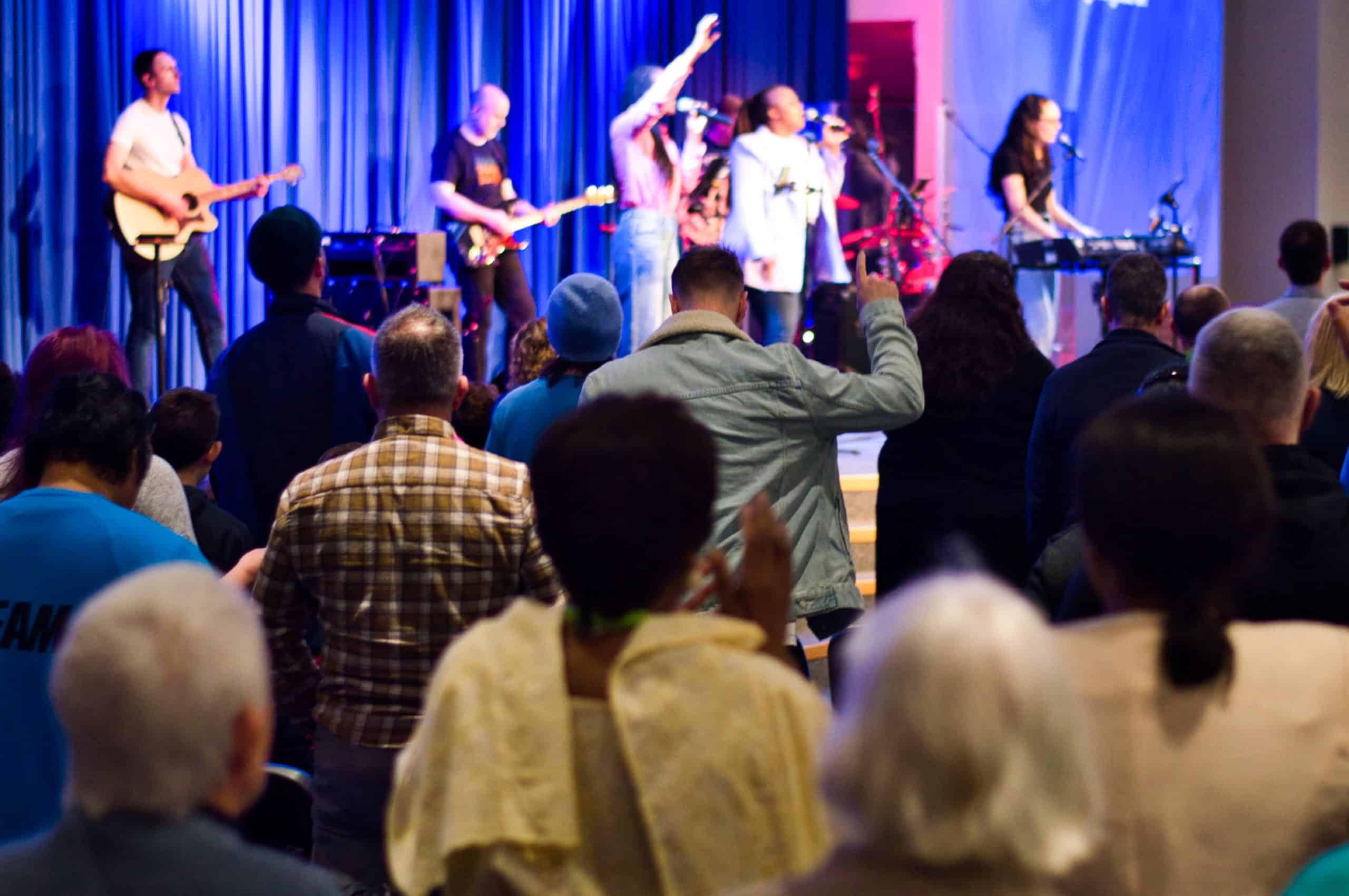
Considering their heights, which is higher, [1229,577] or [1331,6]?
[1331,6]

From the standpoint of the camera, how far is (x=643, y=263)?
7.09 m

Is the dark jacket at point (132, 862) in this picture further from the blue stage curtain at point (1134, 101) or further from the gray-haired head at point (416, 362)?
the blue stage curtain at point (1134, 101)

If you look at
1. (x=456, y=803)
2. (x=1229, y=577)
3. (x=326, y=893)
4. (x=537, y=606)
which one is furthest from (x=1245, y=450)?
(x=326, y=893)

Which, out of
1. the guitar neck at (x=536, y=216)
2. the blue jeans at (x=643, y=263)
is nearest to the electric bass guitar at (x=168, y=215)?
the guitar neck at (x=536, y=216)

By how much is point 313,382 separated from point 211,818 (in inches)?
90.0

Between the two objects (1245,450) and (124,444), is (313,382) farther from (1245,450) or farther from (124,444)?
(1245,450)

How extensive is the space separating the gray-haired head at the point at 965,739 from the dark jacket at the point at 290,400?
2537mm

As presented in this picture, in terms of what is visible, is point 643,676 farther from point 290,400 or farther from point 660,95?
point 660,95

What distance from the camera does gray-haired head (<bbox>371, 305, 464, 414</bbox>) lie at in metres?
2.18

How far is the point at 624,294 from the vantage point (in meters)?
7.31

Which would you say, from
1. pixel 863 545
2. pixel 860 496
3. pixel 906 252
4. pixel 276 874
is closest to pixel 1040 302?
pixel 906 252

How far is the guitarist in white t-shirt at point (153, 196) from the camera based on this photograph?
6.08m

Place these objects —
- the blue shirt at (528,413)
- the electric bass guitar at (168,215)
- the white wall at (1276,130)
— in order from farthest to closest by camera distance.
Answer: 1. the white wall at (1276,130)
2. the electric bass guitar at (168,215)
3. the blue shirt at (528,413)

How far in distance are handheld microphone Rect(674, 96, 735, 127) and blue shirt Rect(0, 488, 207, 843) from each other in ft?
21.8
